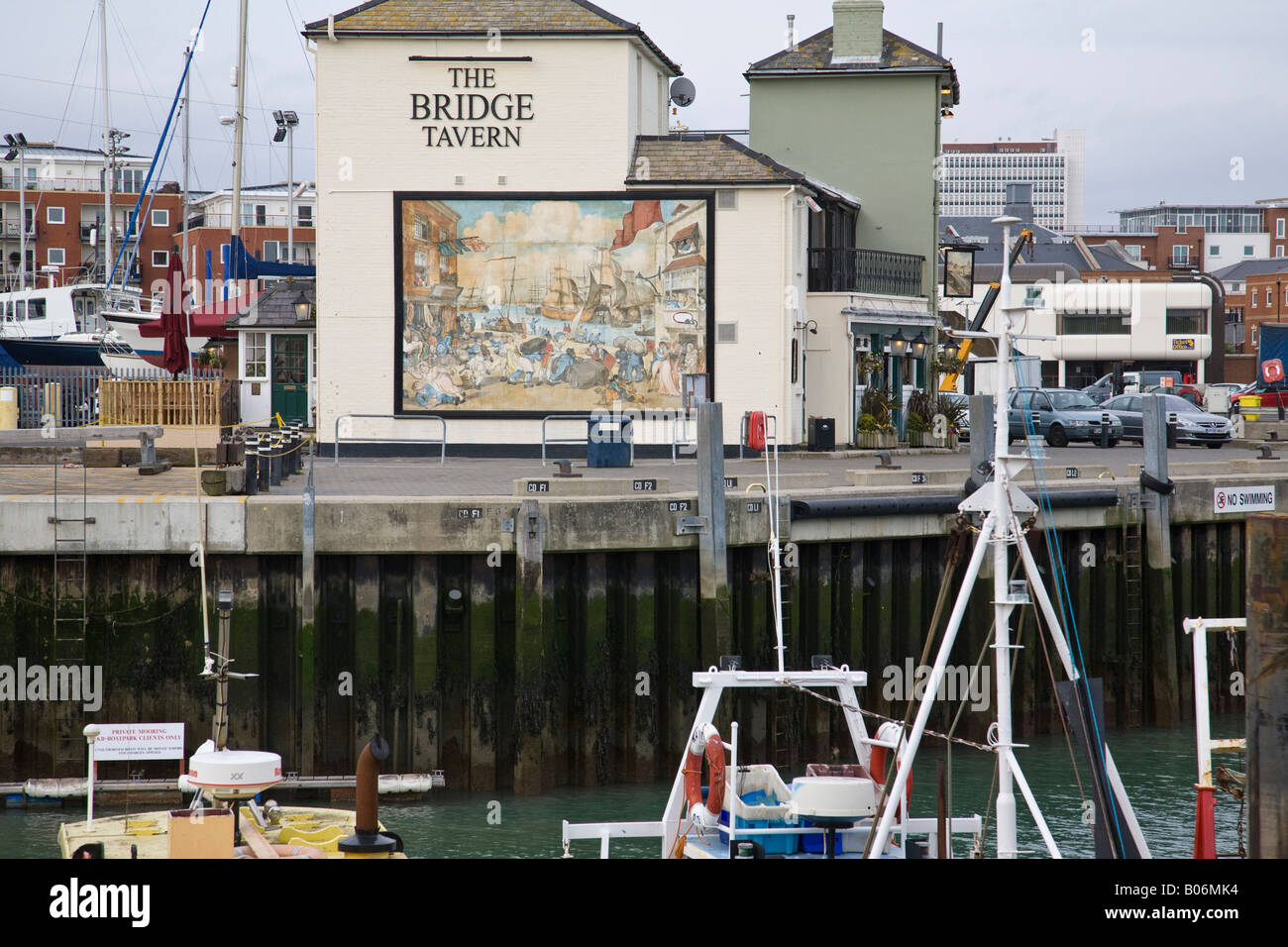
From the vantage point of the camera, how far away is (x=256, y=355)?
118 feet

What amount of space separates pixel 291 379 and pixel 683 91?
12.4 m

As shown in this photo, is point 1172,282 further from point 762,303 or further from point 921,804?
point 921,804

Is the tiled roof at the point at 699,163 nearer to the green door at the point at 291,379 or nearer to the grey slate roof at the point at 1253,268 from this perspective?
the green door at the point at 291,379

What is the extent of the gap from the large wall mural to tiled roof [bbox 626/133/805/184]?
511 mm

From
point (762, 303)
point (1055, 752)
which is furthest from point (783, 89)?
point (1055, 752)

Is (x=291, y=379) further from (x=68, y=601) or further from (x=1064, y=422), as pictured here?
(x=1064, y=422)

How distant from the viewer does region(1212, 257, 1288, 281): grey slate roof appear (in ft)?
321

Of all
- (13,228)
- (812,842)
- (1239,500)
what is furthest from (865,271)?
(13,228)

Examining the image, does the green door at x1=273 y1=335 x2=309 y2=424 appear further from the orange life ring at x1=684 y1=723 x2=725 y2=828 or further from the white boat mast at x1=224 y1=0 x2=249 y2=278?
the orange life ring at x1=684 y1=723 x2=725 y2=828

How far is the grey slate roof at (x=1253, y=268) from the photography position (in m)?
97.7

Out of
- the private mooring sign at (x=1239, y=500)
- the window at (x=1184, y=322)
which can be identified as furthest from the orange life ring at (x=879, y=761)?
the window at (x=1184, y=322)

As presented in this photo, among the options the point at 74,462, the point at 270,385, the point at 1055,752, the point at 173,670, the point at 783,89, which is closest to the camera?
the point at 173,670

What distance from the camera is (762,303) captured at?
105ft
